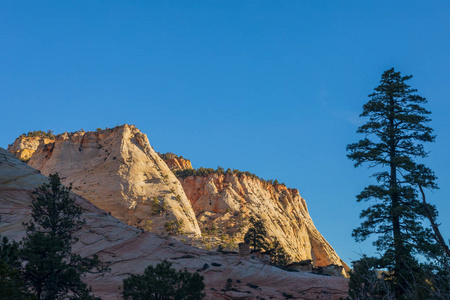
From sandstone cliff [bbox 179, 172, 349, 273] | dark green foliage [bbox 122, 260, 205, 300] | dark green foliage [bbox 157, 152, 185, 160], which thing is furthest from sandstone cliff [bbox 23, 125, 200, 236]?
dark green foliage [bbox 157, 152, 185, 160]

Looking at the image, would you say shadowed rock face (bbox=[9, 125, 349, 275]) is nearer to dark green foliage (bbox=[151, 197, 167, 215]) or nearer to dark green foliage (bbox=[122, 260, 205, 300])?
dark green foliage (bbox=[151, 197, 167, 215])

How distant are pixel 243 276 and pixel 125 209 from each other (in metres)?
29.3

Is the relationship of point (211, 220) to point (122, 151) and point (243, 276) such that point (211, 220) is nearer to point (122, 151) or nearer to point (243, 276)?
point (122, 151)

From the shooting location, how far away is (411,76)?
28.9 meters

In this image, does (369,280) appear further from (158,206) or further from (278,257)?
(278,257)

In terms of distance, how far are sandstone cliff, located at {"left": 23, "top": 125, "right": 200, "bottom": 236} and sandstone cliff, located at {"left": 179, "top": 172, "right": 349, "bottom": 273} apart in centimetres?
1792

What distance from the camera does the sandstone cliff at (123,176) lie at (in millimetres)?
60719

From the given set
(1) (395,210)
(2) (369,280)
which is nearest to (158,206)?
(1) (395,210)

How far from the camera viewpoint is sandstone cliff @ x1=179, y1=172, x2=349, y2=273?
88.1 meters

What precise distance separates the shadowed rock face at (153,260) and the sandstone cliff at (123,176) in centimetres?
1683

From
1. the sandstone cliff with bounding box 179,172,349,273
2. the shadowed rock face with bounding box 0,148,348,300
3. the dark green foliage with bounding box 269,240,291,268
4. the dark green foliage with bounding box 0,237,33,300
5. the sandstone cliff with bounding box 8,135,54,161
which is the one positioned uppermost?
the sandstone cliff with bounding box 8,135,54,161

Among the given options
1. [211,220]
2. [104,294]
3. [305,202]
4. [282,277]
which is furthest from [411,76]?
[305,202]

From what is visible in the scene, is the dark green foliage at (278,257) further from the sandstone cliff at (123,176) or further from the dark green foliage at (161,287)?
the dark green foliage at (161,287)

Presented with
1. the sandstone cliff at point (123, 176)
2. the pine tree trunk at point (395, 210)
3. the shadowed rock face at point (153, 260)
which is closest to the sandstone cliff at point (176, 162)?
the sandstone cliff at point (123, 176)
